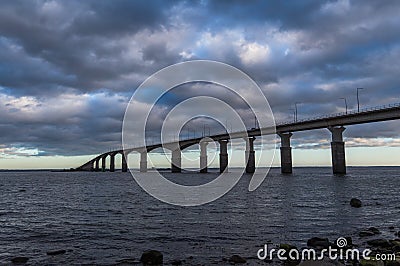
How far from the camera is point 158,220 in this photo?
3153 centimetres

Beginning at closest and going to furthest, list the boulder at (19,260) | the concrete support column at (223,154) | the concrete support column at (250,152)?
the boulder at (19,260), the concrete support column at (250,152), the concrete support column at (223,154)

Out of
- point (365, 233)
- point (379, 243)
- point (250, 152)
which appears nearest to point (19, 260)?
point (379, 243)

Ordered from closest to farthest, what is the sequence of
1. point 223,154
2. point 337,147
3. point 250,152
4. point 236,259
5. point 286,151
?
Result: point 236,259 → point 337,147 → point 286,151 → point 250,152 → point 223,154

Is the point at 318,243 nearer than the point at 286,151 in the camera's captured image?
Yes

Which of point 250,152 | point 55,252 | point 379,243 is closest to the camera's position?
point 55,252

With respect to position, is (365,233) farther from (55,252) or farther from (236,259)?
(55,252)

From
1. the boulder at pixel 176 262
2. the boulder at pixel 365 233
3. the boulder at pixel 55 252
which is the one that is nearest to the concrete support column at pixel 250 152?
the boulder at pixel 365 233

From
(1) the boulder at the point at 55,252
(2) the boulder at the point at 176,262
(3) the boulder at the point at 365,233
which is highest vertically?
(3) the boulder at the point at 365,233

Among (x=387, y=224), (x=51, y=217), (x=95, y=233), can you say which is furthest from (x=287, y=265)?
(x=51, y=217)

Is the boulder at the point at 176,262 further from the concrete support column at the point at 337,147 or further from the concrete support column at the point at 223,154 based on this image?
the concrete support column at the point at 223,154

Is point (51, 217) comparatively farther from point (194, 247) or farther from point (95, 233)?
point (194, 247)

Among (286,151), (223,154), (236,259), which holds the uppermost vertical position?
(223,154)

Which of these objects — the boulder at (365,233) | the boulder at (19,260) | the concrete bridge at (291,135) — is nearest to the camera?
the boulder at (19,260)

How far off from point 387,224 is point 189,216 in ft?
53.3
